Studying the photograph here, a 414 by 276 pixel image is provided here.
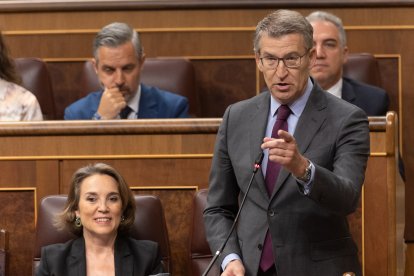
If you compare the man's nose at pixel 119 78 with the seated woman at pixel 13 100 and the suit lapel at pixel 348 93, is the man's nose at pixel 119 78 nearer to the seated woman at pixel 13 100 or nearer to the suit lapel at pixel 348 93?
the seated woman at pixel 13 100

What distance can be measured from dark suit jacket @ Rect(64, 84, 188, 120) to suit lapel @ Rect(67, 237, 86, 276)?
629 millimetres

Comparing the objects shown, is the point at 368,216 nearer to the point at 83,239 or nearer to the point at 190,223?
the point at 190,223

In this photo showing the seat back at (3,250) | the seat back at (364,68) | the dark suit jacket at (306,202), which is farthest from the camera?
the seat back at (364,68)

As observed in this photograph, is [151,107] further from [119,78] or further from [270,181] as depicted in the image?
[270,181]

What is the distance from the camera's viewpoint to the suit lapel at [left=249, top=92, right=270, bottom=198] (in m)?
1.38

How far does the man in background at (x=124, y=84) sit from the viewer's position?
2230 millimetres

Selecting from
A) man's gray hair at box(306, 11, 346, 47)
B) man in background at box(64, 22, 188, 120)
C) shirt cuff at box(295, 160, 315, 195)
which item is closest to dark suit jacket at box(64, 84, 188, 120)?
man in background at box(64, 22, 188, 120)

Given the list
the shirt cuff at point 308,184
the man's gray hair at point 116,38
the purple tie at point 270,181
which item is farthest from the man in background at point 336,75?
the shirt cuff at point 308,184

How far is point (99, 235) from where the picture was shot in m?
1.67

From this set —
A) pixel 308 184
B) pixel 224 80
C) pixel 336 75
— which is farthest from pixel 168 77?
pixel 308 184

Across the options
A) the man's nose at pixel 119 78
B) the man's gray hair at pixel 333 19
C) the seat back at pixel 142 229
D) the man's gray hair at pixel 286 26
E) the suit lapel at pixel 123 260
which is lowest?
the suit lapel at pixel 123 260

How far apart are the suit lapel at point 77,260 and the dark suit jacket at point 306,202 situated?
310 millimetres

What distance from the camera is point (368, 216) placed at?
174 centimetres

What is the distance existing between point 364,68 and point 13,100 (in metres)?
0.83
